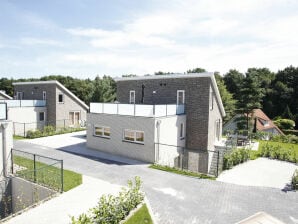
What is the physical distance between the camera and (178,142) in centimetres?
1953

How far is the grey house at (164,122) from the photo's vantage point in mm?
16641

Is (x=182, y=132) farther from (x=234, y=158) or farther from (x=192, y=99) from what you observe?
(x=234, y=158)

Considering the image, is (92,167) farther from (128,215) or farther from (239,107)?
(239,107)

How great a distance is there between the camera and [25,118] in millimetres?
28328

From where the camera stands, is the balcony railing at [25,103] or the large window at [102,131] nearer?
the large window at [102,131]

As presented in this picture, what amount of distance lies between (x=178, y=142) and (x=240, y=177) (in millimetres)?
6206

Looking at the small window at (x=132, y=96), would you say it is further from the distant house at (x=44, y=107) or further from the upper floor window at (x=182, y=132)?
the distant house at (x=44, y=107)

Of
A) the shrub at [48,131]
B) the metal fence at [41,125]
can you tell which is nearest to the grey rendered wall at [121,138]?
the shrub at [48,131]

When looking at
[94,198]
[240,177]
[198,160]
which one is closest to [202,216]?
[94,198]

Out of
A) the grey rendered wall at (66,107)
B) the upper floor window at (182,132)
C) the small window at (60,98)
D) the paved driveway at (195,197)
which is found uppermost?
the small window at (60,98)

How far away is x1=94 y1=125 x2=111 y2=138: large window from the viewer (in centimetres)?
1856

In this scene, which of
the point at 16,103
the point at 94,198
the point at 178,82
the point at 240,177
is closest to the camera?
the point at 94,198

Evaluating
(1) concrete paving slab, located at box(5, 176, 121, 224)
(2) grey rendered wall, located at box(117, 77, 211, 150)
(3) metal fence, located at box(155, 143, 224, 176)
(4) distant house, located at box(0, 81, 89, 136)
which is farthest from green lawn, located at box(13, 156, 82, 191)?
(4) distant house, located at box(0, 81, 89, 136)

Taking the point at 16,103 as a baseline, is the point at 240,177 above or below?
below
